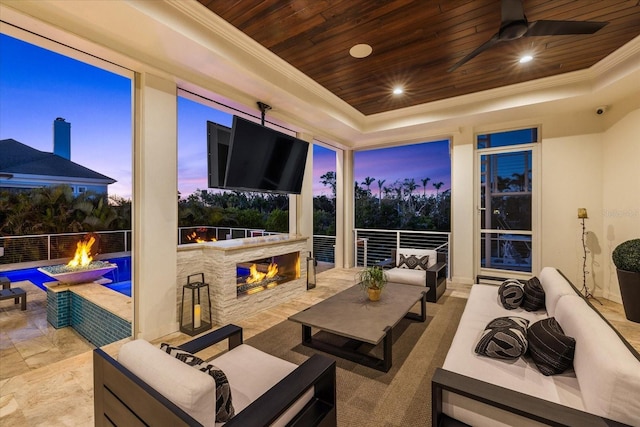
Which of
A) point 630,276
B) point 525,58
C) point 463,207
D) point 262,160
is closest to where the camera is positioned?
point 525,58

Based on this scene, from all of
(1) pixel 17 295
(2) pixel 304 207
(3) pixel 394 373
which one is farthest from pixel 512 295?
(1) pixel 17 295

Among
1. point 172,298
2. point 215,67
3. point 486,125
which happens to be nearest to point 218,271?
point 172,298

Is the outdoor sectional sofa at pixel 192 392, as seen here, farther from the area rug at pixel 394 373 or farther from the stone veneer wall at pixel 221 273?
the stone veneer wall at pixel 221 273

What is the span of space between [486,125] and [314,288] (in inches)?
173

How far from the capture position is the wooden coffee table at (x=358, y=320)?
2453mm

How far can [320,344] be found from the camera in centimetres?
295

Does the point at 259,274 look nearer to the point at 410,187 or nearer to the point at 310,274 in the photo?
the point at 310,274

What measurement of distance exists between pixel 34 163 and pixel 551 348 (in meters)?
6.77

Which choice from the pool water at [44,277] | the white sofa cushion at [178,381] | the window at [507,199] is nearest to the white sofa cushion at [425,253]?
the window at [507,199]

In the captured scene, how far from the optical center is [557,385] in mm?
1631

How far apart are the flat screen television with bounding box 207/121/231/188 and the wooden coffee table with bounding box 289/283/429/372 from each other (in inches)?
73.2

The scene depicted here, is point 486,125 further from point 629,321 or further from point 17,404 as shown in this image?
point 17,404

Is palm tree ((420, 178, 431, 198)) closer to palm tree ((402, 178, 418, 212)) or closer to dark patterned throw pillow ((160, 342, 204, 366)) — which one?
palm tree ((402, 178, 418, 212))

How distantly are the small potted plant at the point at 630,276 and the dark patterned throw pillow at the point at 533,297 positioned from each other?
183 cm
